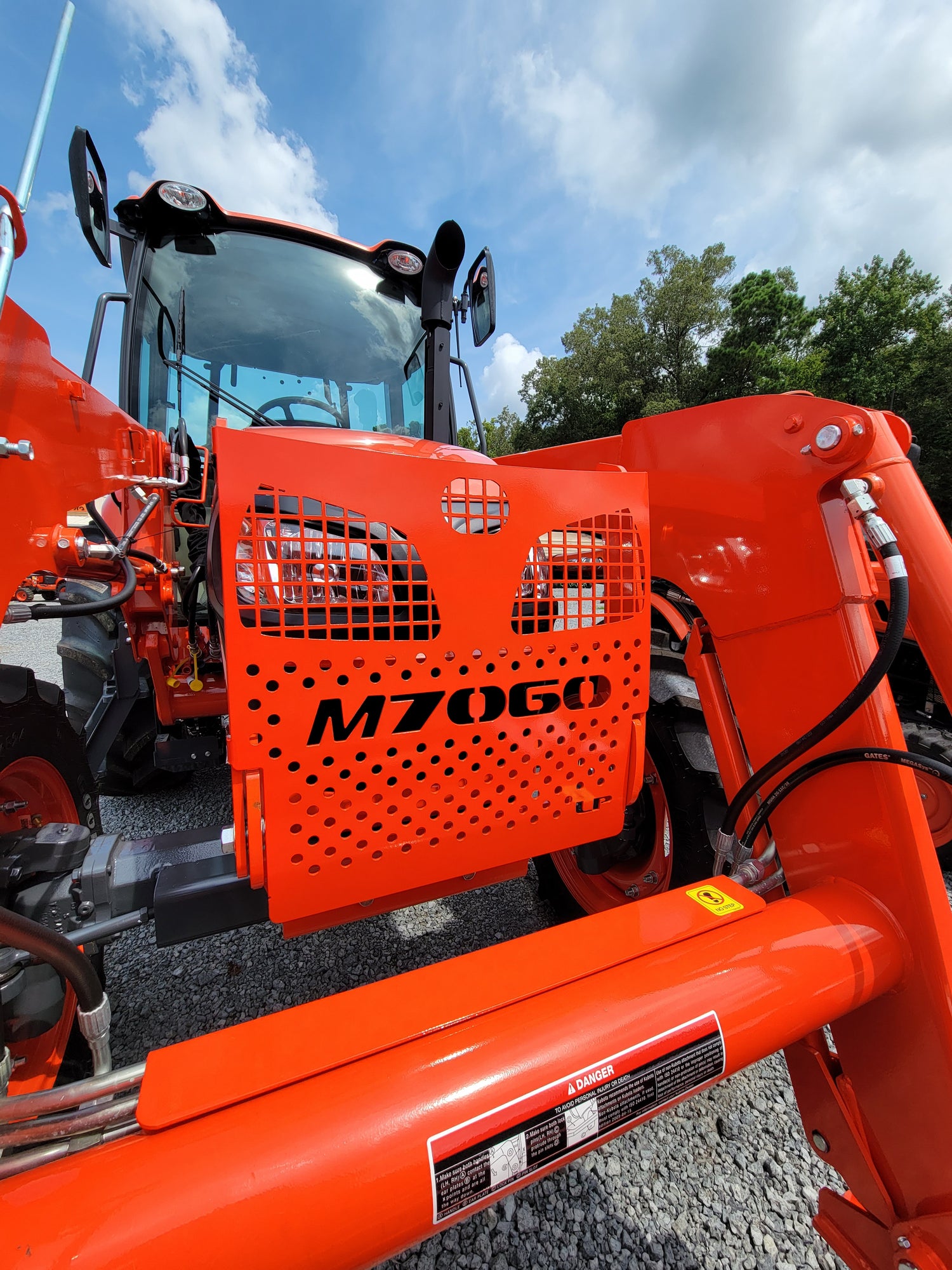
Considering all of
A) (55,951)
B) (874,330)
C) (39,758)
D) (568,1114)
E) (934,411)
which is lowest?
(568,1114)

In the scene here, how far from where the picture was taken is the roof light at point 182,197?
9.00 ft

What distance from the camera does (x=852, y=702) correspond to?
128 centimetres

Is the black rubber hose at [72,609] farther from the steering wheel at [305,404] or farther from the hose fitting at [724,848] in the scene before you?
the steering wheel at [305,404]

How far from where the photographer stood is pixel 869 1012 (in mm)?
1271

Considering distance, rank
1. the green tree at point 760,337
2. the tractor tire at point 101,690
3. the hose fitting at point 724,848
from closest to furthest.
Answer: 1. the hose fitting at point 724,848
2. the tractor tire at point 101,690
3. the green tree at point 760,337

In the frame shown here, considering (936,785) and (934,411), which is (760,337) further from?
(936,785)

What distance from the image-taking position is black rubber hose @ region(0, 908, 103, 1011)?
930mm

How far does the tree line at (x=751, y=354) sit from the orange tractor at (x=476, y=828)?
74.0ft

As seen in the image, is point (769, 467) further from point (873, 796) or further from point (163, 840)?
point (163, 840)

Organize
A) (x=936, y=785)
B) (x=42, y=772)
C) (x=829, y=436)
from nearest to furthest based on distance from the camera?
(x=829, y=436) → (x=42, y=772) → (x=936, y=785)

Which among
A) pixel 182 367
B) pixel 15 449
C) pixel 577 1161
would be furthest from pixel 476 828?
pixel 182 367

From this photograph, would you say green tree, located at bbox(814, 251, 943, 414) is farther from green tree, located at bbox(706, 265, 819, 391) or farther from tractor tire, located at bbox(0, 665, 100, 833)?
tractor tire, located at bbox(0, 665, 100, 833)

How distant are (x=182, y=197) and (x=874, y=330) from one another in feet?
95.1

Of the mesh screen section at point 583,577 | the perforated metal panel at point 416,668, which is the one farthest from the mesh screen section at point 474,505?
the mesh screen section at point 583,577
